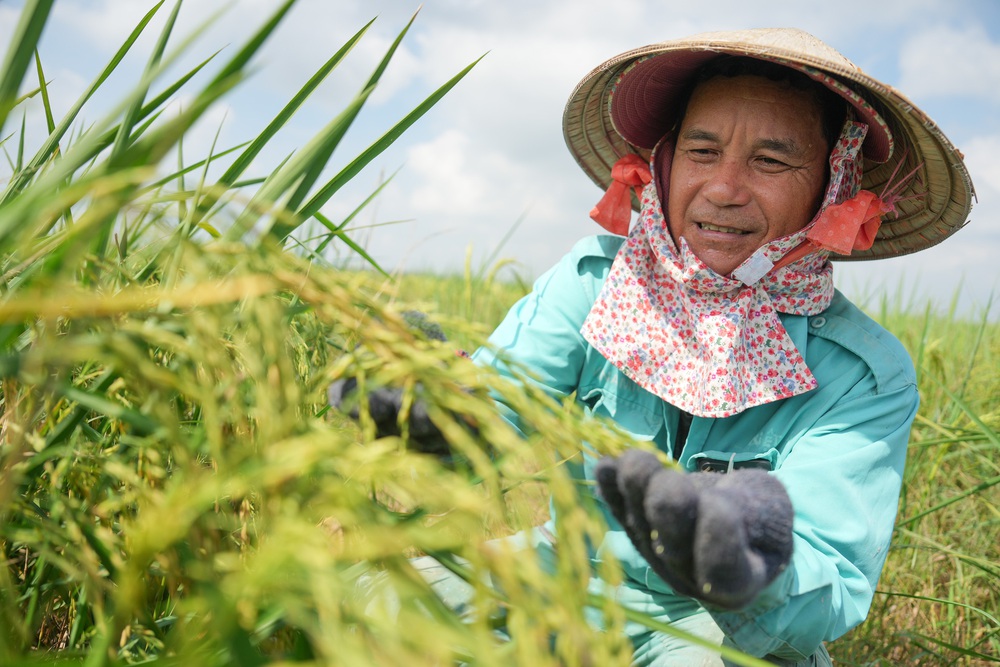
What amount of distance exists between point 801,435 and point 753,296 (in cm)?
33

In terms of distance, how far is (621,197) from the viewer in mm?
2121

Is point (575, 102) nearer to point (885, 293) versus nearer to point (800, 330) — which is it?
point (800, 330)

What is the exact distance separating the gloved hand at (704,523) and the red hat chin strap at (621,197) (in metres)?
1.18

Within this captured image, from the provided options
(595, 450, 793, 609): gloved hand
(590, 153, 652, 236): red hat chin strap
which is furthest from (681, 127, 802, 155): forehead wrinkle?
(595, 450, 793, 609): gloved hand

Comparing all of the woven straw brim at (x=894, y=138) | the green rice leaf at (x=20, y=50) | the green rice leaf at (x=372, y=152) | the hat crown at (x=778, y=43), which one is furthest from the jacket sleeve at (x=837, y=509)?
the green rice leaf at (x=20, y=50)

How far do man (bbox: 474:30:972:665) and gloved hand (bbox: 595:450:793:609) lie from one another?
0.48m

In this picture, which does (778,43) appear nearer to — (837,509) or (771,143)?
(771,143)

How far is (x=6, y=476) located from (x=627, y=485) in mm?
Result: 538

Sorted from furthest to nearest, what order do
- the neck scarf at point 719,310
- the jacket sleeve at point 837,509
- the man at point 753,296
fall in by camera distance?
the neck scarf at point 719,310 → the man at point 753,296 → the jacket sleeve at point 837,509

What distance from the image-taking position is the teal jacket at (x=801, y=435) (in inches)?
50.0

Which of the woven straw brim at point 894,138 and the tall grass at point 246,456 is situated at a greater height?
the woven straw brim at point 894,138

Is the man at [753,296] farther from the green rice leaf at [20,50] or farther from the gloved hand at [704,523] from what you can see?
the green rice leaf at [20,50]

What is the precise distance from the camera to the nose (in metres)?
1.77

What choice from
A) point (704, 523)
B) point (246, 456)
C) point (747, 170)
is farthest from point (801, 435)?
point (246, 456)
